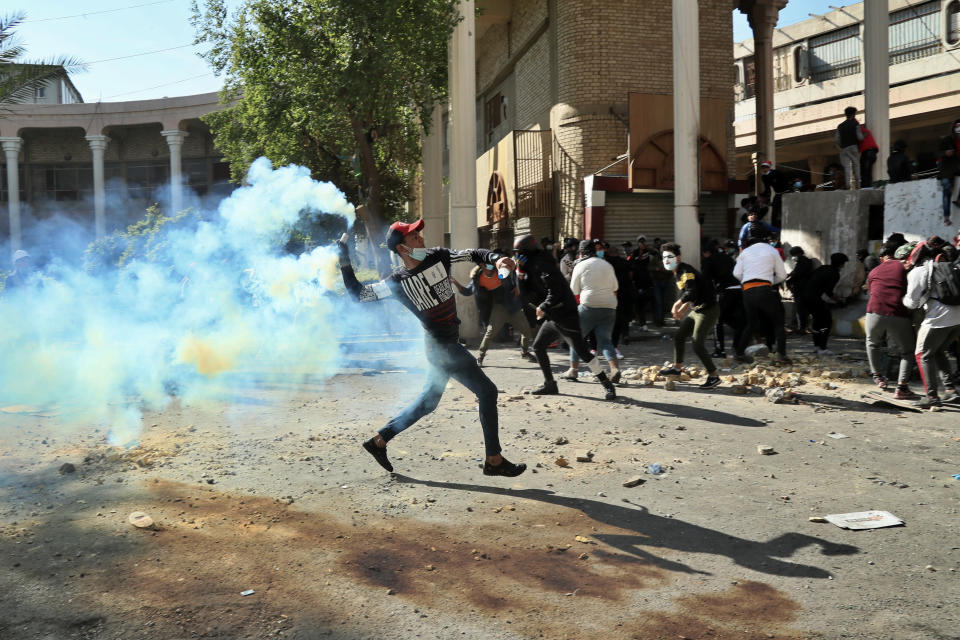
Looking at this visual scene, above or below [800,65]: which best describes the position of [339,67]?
below

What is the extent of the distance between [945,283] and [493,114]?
2125cm

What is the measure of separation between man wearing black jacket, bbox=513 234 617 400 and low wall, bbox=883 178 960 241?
7.54 meters

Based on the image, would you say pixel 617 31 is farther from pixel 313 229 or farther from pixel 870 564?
pixel 870 564

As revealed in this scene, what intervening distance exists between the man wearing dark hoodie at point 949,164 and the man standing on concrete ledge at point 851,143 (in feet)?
10.7

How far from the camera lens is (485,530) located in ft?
15.8

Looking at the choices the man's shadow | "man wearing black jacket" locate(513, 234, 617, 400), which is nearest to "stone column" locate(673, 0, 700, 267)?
"man wearing black jacket" locate(513, 234, 617, 400)

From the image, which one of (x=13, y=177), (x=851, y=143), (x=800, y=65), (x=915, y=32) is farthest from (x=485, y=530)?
(x=13, y=177)

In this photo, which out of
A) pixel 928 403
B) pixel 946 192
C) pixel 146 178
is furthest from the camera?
pixel 146 178

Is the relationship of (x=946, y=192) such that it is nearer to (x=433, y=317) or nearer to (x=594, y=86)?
(x=594, y=86)

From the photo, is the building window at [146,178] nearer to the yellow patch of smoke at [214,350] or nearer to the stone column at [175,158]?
the stone column at [175,158]

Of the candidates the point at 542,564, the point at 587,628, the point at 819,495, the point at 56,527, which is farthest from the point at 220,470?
the point at 819,495

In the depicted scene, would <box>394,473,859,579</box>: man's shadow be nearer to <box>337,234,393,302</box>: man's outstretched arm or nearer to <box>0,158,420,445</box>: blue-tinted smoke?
<box>337,234,393,302</box>: man's outstretched arm

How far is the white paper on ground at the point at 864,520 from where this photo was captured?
15.7 feet

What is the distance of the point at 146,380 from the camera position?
988cm
